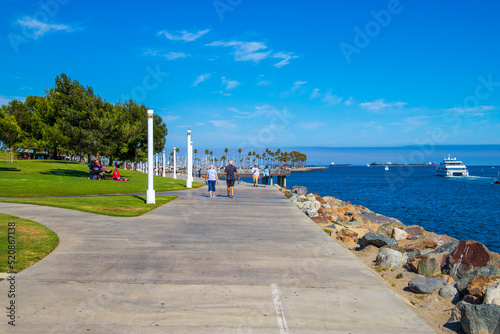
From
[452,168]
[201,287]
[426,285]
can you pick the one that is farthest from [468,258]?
[452,168]

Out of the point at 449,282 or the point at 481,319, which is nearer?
the point at 481,319

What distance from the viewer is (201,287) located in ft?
19.6

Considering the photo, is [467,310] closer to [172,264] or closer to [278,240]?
[172,264]

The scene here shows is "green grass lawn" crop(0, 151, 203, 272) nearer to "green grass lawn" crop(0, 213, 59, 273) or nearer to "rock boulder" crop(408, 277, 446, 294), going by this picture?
"green grass lawn" crop(0, 213, 59, 273)

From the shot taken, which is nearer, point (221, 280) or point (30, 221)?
point (221, 280)

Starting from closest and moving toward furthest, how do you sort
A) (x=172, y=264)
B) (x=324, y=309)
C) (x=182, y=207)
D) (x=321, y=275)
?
1. (x=324, y=309)
2. (x=321, y=275)
3. (x=172, y=264)
4. (x=182, y=207)

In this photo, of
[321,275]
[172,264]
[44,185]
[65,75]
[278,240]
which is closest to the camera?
[321,275]

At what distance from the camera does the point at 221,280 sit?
6.36 metres

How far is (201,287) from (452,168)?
17048cm

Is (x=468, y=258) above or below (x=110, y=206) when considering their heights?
below

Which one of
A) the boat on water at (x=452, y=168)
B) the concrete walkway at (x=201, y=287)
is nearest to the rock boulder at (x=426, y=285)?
the concrete walkway at (x=201, y=287)

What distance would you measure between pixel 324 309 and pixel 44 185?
22273 mm

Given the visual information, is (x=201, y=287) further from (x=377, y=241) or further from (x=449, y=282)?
(x=377, y=241)

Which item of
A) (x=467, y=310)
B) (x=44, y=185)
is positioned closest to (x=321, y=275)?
(x=467, y=310)
